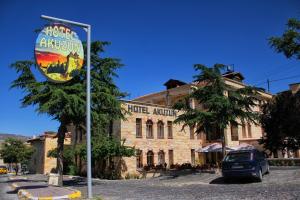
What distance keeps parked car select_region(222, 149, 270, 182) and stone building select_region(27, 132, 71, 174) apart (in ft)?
99.2

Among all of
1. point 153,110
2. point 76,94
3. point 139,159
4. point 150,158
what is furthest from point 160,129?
point 76,94

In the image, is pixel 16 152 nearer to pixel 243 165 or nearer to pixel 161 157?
pixel 161 157

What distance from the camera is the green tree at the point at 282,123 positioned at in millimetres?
32906

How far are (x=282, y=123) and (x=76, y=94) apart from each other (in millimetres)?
22414

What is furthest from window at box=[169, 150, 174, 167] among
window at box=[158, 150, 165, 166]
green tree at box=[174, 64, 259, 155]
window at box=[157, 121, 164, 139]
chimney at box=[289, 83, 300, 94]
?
chimney at box=[289, 83, 300, 94]

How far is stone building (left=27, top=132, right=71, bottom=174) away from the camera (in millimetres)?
45594

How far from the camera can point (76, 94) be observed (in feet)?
65.7

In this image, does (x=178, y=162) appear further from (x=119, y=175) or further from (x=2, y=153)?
(x=2, y=153)

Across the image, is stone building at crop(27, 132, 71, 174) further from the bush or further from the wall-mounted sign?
the bush

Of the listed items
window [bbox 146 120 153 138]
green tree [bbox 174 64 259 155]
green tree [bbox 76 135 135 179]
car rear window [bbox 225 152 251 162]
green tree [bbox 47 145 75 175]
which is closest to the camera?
car rear window [bbox 225 152 251 162]

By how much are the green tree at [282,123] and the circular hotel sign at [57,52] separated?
25130mm

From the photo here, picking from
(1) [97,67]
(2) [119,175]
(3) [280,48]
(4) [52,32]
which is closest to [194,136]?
(2) [119,175]

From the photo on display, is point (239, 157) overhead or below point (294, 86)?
below

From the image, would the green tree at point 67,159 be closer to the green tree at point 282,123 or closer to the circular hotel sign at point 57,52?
the green tree at point 282,123
